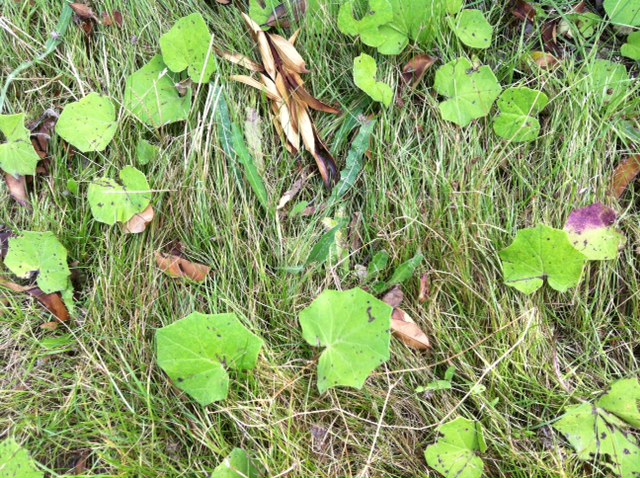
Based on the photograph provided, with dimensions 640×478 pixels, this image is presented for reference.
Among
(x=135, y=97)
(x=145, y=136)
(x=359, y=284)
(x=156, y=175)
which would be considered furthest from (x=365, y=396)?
(x=135, y=97)

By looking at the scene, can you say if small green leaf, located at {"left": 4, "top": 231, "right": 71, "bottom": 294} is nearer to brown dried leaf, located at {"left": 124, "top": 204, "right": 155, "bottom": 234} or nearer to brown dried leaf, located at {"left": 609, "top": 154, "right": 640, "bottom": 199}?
brown dried leaf, located at {"left": 124, "top": 204, "right": 155, "bottom": 234}

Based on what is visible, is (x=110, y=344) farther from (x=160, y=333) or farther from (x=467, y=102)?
(x=467, y=102)

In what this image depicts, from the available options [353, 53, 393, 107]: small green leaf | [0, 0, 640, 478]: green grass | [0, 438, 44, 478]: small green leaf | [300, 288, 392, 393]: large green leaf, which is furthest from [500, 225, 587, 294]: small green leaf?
[0, 438, 44, 478]: small green leaf

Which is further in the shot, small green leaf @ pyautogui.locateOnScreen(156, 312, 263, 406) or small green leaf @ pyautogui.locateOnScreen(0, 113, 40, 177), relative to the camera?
small green leaf @ pyautogui.locateOnScreen(0, 113, 40, 177)

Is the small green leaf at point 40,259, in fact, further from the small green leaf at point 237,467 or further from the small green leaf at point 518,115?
the small green leaf at point 518,115

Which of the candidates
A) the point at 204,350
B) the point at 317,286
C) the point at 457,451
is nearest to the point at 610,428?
the point at 457,451

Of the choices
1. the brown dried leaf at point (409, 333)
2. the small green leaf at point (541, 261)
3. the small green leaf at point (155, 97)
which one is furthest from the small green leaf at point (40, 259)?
the small green leaf at point (541, 261)

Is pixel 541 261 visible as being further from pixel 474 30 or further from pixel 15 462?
pixel 15 462
